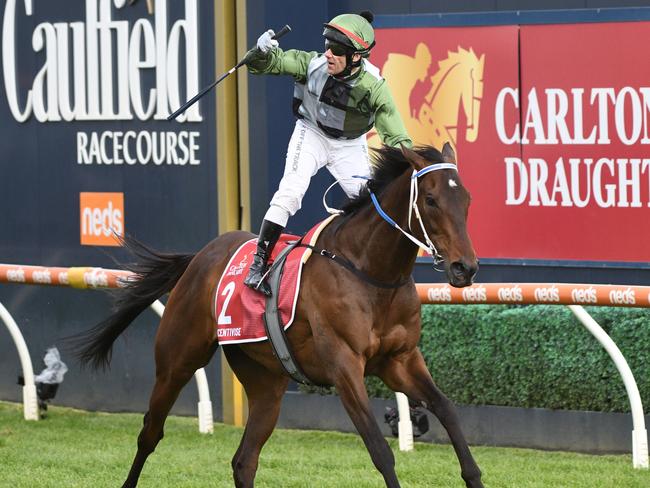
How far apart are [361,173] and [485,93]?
230 cm

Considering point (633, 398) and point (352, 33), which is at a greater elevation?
point (352, 33)

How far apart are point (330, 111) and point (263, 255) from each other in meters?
0.68

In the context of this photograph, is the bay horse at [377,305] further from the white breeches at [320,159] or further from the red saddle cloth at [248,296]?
the white breeches at [320,159]

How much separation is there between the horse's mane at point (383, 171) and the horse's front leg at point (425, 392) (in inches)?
26.0

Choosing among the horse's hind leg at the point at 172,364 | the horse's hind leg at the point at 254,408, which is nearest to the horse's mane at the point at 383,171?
the horse's hind leg at the point at 254,408

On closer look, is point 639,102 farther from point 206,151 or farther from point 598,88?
point 206,151

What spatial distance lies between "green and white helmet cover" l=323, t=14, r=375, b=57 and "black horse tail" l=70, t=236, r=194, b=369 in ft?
5.04

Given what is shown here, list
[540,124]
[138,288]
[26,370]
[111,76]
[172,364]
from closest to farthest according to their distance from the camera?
[172,364], [138,288], [540,124], [26,370], [111,76]

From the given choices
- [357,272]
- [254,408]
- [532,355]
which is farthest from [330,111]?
[532,355]

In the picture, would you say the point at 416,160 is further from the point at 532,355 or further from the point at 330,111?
the point at 532,355

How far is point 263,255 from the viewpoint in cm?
634

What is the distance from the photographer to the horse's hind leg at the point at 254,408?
640cm

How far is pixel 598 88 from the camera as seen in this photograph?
26.7ft

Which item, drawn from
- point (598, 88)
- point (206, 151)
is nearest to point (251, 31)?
point (206, 151)
